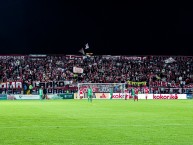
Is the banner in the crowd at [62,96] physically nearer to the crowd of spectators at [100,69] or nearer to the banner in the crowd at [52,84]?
the banner in the crowd at [52,84]

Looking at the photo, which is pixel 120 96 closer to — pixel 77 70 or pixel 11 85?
pixel 77 70

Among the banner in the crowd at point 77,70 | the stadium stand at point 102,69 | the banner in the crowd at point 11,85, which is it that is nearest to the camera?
the banner in the crowd at point 11,85

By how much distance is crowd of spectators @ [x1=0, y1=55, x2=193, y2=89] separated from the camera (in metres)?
67.4

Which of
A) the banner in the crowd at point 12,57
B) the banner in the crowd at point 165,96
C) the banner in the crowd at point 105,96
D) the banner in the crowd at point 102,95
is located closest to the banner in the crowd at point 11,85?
the banner in the crowd at point 105,96

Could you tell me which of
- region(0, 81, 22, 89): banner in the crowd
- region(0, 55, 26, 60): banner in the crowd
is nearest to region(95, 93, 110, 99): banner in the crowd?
region(0, 81, 22, 89): banner in the crowd

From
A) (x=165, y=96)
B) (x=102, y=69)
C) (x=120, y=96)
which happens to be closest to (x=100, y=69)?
(x=102, y=69)

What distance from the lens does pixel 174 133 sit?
1254 cm

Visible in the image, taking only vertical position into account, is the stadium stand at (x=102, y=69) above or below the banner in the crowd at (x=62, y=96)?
above

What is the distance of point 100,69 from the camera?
233ft

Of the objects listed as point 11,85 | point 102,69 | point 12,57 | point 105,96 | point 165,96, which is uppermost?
point 12,57

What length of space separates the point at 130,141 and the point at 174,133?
227cm

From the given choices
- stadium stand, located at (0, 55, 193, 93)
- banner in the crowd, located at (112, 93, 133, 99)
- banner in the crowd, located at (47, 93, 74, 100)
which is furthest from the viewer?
stadium stand, located at (0, 55, 193, 93)

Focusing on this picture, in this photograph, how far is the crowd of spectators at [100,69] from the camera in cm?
6744

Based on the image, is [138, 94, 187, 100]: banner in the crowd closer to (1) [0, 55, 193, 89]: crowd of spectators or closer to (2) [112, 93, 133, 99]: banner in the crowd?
(2) [112, 93, 133, 99]: banner in the crowd
